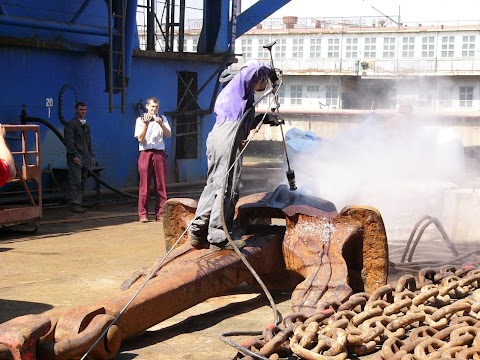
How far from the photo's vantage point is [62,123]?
43.9 feet

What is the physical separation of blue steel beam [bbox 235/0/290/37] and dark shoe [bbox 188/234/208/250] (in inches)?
387

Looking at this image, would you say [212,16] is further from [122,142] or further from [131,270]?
[131,270]

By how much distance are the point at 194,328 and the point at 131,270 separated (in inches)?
86.1

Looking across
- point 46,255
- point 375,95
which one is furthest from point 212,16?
point 375,95

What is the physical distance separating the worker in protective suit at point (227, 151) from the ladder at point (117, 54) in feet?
21.3

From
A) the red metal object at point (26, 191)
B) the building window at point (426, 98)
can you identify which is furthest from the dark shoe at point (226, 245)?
the building window at point (426, 98)

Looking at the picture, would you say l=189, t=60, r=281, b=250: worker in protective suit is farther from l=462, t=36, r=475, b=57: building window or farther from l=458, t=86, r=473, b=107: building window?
l=462, t=36, r=475, b=57: building window

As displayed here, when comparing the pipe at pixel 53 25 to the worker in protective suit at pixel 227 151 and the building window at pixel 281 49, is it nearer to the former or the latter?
the worker in protective suit at pixel 227 151

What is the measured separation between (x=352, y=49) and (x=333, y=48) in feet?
3.95

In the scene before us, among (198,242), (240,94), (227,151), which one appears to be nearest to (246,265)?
(198,242)

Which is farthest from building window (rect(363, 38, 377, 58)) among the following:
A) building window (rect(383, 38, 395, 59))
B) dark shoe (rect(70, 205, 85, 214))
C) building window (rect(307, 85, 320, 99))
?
dark shoe (rect(70, 205, 85, 214))

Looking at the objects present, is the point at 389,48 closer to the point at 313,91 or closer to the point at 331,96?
the point at 331,96

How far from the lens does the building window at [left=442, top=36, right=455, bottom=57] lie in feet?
162

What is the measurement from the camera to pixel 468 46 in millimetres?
49031
